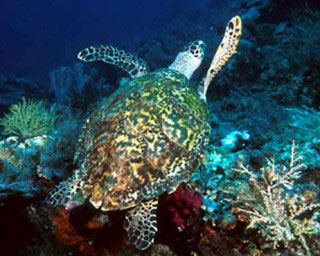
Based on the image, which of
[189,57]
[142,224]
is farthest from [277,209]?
[189,57]

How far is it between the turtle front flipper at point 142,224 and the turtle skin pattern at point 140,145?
0.16 m

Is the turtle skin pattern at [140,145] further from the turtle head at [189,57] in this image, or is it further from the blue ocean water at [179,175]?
the turtle head at [189,57]

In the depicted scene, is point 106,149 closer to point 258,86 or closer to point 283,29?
point 258,86

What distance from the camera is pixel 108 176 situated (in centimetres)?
201

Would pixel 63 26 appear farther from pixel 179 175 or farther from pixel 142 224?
pixel 142 224

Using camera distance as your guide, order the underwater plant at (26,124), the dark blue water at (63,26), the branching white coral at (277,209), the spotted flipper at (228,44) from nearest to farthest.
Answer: the branching white coral at (277,209) < the spotted flipper at (228,44) < the underwater plant at (26,124) < the dark blue water at (63,26)

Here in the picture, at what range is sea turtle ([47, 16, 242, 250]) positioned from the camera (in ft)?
6.62

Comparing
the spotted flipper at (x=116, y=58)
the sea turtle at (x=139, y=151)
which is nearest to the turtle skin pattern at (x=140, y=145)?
the sea turtle at (x=139, y=151)

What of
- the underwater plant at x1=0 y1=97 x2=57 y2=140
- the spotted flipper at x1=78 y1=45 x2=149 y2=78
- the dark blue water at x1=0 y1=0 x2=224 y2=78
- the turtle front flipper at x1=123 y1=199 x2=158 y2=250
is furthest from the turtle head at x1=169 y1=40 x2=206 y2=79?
the dark blue water at x1=0 y1=0 x2=224 y2=78

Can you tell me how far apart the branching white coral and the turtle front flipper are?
68 centimetres

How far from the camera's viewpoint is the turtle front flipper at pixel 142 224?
2.03 meters

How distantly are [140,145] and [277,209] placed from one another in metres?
1.11

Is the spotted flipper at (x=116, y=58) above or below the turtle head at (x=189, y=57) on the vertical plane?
above

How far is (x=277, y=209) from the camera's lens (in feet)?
6.41
